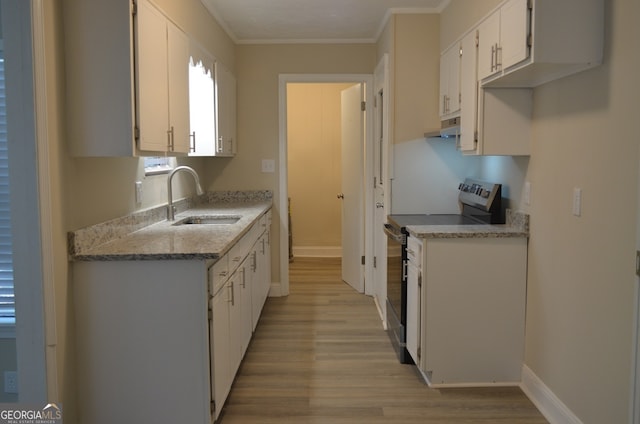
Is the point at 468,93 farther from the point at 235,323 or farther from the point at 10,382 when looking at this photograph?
the point at 10,382

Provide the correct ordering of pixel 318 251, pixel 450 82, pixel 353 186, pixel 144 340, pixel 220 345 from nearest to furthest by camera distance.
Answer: pixel 144 340 → pixel 220 345 → pixel 450 82 → pixel 353 186 → pixel 318 251

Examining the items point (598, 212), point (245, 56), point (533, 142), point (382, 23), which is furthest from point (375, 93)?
point (598, 212)

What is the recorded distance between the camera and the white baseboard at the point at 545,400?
263cm

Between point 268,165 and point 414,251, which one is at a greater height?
point 268,165

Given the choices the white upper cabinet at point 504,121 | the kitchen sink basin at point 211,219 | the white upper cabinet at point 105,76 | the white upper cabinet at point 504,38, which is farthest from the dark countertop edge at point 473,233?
the white upper cabinet at point 105,76

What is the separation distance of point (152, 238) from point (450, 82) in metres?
2.20

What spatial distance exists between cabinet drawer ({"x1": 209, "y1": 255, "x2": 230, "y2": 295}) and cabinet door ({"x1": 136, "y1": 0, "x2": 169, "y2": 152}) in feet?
2.03

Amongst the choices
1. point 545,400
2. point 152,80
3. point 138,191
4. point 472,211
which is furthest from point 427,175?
point 152,80

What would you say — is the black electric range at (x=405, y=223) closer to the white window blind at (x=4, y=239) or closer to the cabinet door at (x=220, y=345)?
the cabinet door at (x=220, y=345)

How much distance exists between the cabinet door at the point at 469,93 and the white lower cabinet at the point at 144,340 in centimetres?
168

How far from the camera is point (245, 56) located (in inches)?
207

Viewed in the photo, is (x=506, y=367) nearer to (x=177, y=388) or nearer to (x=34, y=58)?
(x=177, y=388)

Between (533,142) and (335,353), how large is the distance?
6.16 ft

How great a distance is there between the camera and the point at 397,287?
369 centimetres
